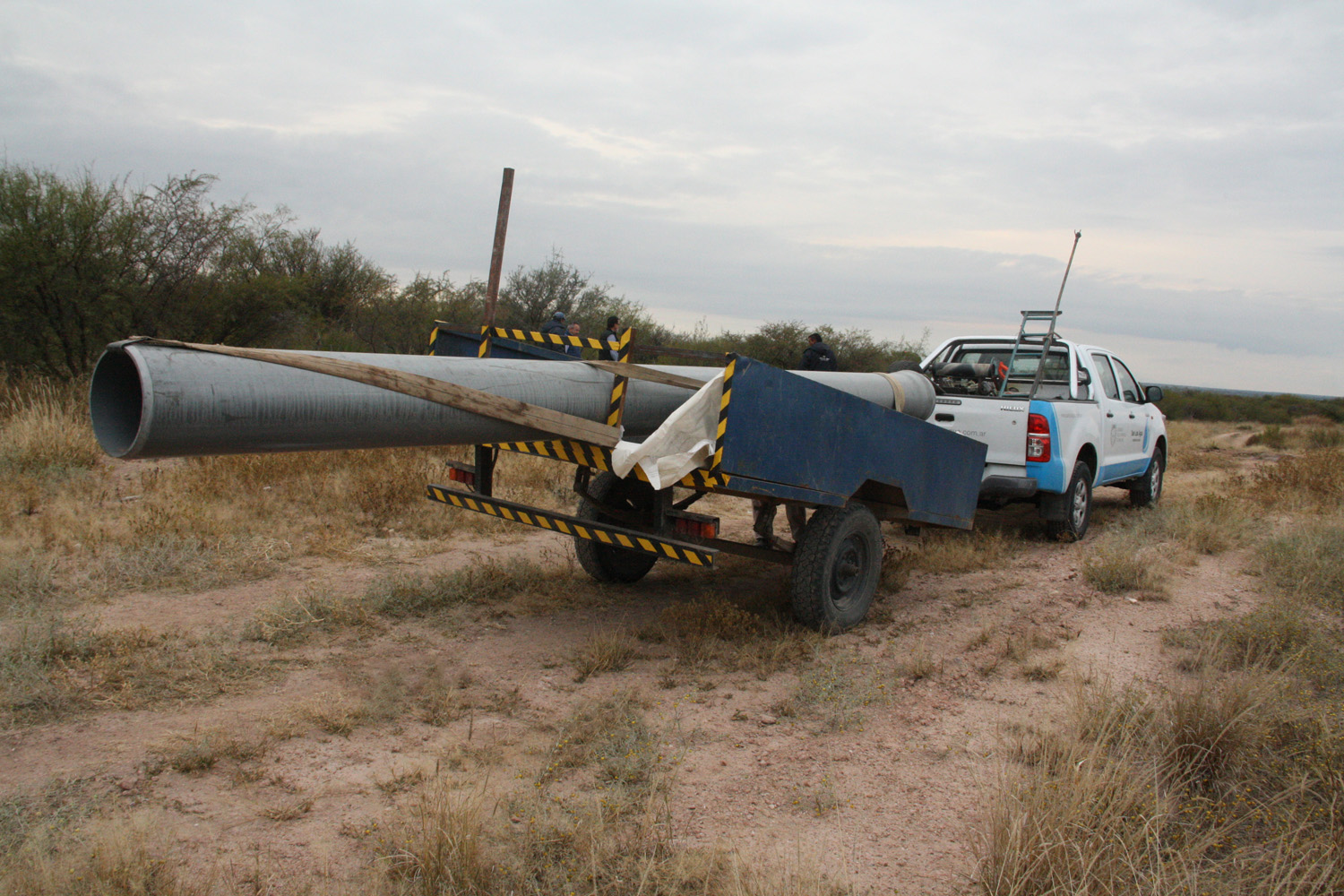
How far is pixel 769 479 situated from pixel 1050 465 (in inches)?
166

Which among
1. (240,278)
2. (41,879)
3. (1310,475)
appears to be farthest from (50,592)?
(1310,475)

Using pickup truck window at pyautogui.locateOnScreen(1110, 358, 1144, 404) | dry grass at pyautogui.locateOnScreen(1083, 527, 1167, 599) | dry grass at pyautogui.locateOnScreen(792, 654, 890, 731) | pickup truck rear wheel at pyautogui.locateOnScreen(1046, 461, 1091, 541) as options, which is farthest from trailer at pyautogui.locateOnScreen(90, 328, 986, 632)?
pickup truck window at pyautogui.locateOnScreen(1110, 358, 1144, 404)

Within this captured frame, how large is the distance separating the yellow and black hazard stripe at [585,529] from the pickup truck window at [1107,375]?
20.3 ft

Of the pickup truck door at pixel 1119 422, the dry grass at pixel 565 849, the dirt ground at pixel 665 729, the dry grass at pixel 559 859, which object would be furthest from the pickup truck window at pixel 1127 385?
the dry grass at pixel 559 859

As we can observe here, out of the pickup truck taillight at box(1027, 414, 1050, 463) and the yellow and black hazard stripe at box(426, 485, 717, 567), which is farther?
the pickup truck taillight at box(1027, 414, 1050, 463)

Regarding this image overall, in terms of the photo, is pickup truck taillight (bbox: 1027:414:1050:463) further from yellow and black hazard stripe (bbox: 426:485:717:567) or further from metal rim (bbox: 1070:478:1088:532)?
yellow and black hazard stripe (bbox: 426:485:717:567)

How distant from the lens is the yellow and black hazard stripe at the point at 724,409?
168 inches

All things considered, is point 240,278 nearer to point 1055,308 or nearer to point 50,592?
point 50,592

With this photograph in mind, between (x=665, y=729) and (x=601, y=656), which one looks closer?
(x=665, y=729)

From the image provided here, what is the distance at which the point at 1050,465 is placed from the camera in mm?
7758

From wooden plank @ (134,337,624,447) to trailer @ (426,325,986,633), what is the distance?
23cm

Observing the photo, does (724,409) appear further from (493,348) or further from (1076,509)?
(1076,509)

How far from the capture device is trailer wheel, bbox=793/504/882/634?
17.2ft

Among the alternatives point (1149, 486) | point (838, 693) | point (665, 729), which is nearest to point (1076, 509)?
point (1149, 486)
